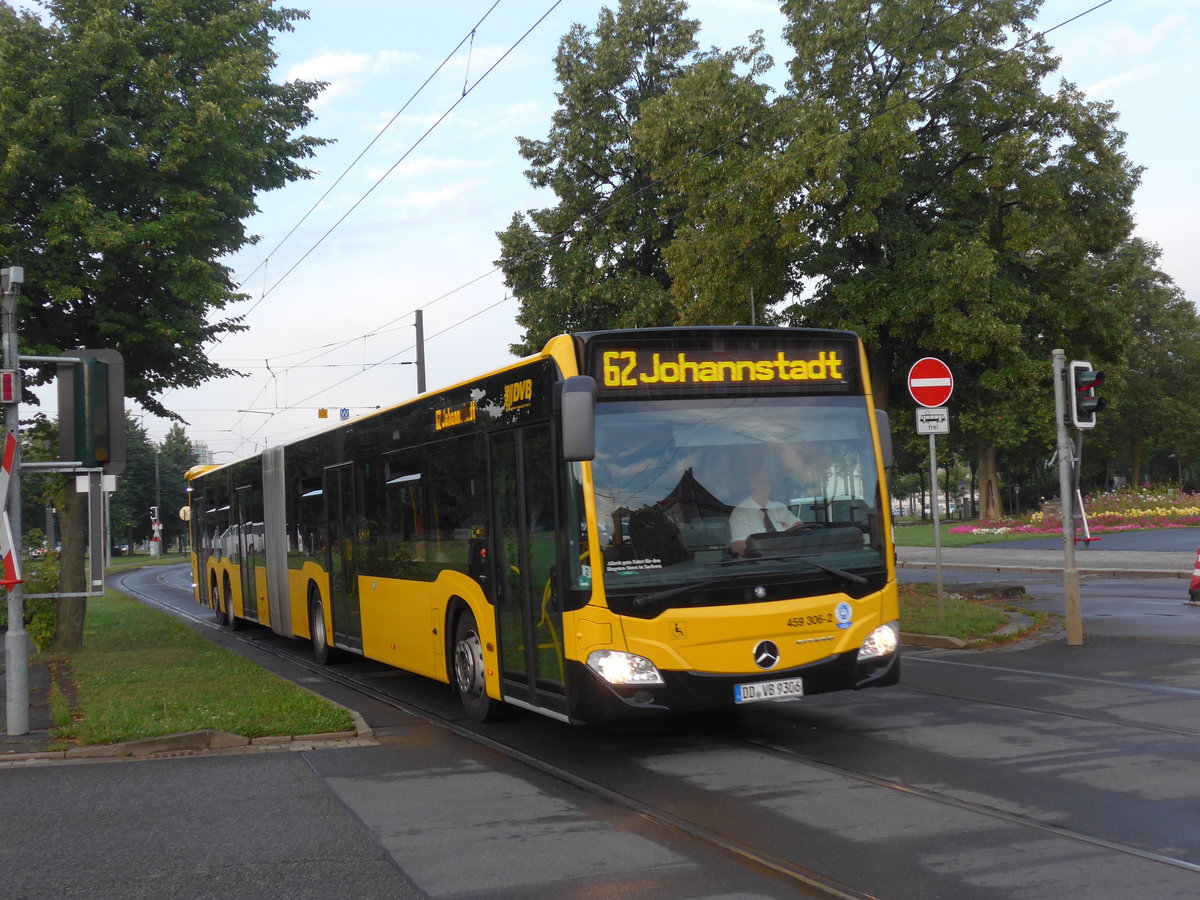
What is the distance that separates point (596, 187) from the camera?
31.2m

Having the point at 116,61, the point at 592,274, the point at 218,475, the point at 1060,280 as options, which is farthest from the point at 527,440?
the point at 592,274

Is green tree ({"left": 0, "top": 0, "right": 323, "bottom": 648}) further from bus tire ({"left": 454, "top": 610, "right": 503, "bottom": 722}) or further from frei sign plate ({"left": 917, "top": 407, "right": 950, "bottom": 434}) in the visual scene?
frei sign plate ({"left": 917, "top": 407, "right": 950, "bottom": 434})

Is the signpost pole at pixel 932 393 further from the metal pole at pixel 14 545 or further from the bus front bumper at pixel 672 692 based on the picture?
the metal pole at pixel 14 545

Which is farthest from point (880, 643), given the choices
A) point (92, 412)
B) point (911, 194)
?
point (911, 194)

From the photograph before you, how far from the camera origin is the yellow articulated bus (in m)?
7.65

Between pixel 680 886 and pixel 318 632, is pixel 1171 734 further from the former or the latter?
pixel 318 632

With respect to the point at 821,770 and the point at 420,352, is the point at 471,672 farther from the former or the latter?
the point at 420,352

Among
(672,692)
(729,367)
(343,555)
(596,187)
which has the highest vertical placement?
(596,187)

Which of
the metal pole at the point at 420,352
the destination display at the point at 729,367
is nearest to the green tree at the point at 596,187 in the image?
the metal pole at the point at 420,352

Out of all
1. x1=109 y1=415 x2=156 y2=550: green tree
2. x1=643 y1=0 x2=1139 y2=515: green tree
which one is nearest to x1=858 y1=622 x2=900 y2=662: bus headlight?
x1=643 y1=0 x2=1139 y2=515: green tree

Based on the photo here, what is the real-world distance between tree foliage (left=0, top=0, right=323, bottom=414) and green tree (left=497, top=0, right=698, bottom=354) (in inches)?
553

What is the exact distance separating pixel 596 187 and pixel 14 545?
75.5 ft

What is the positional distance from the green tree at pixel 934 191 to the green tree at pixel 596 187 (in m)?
10.3

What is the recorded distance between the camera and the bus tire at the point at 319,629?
15.1 metres
